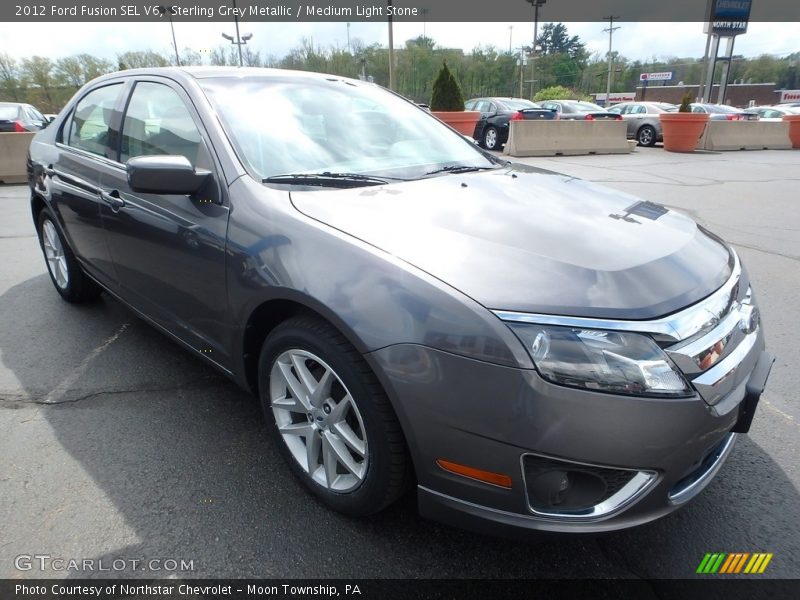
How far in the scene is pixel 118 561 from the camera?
5.95ft

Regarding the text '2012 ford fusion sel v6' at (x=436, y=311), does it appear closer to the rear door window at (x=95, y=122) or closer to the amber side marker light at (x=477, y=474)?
the amber side marker light at (x=477, y=474)

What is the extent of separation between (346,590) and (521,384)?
0.93 metres

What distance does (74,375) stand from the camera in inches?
121

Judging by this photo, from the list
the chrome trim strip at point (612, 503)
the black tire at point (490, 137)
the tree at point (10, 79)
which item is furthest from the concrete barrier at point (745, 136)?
the tree at point (10, 79)

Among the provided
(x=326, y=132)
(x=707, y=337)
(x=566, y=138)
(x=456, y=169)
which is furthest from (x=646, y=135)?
(x=707, y=337)

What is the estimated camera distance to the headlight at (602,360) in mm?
1419

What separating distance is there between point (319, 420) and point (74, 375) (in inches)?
77.6

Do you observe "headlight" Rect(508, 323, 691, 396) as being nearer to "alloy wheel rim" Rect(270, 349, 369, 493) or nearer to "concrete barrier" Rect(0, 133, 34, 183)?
→ "alloy wheel rim" Rect(270, 349, 369, 493)

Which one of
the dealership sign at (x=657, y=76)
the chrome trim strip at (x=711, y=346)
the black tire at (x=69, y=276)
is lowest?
the black tire at (x=69, y=276)

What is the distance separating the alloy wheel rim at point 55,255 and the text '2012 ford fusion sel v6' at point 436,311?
5.19 ft

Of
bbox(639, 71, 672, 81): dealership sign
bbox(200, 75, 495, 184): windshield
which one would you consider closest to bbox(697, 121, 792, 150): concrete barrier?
bbox(200, 75, 495, 184): windshield

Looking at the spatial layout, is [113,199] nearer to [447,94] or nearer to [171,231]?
[171,231]
